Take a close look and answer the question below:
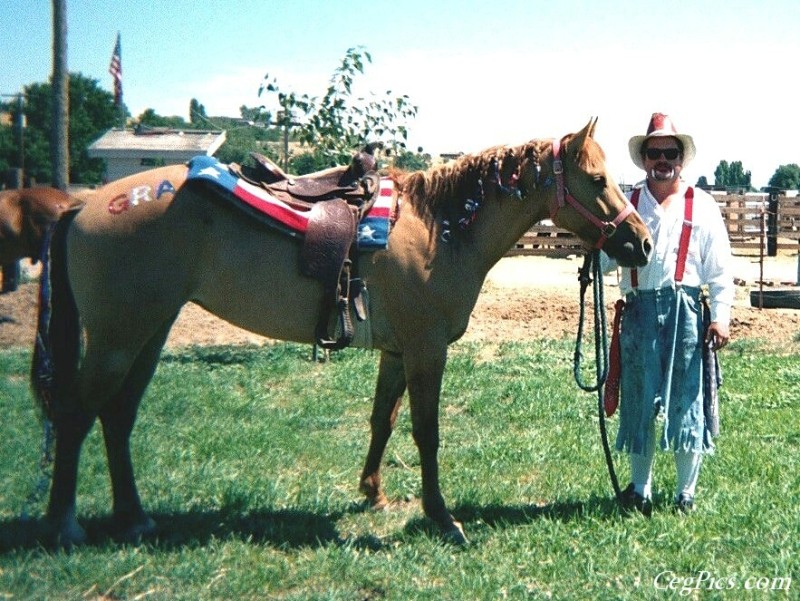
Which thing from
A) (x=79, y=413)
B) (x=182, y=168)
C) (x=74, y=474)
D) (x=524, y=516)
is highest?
(x=182, y=168)

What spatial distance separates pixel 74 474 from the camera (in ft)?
12.3

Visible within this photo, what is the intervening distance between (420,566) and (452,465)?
1585mm

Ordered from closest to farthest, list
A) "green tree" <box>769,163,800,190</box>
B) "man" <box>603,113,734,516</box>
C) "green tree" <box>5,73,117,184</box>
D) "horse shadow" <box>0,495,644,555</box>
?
"horse shadow" <box>0,495,644,555</box> < "man" <box>603,113,734,516</box> < "green tree" <box>5,73,117,184</box> < "green tree" <box>769,163,800,190</box>

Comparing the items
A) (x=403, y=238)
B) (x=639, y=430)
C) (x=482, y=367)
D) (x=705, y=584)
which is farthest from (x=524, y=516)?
Answer: (x=482, y=367)

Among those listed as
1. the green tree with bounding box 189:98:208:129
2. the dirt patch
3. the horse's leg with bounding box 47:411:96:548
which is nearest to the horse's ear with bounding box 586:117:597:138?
the horse's leg with bounding box 47:411:96:548

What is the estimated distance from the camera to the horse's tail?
3.78 metres

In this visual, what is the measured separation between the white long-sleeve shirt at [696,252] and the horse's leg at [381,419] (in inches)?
58.5

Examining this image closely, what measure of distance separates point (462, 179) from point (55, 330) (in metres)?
2.21

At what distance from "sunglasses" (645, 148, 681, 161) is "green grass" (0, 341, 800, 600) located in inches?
76.2

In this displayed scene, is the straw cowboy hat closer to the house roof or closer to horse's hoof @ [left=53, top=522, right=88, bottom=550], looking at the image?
horse's hoof @ [left=53, top=522, right=88, bottom=550]

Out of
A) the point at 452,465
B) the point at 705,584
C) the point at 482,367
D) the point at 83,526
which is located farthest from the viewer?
the point at 482,367

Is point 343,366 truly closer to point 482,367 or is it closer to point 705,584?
point 482,367

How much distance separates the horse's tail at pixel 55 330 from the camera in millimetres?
3783

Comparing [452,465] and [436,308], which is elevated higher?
[436,308]
